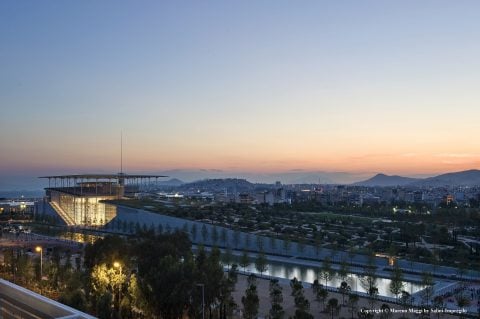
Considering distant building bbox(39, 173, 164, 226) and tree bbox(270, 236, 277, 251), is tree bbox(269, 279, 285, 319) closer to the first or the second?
tree bbox(270, 236, 277, 251)

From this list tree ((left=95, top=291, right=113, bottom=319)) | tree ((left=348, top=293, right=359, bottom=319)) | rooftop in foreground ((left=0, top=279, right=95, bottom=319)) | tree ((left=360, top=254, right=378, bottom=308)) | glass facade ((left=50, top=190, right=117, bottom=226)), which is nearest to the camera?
rooftop in foreground ((left=0, top=279, right=95, bottom=319))

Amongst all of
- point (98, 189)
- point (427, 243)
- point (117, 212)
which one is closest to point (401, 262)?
point (427, 243)

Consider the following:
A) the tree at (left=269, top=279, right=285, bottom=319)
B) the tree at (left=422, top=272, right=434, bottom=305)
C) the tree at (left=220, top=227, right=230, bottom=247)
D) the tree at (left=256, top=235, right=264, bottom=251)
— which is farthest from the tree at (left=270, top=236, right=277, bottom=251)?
the tree at (left=422, top=272, right=434, bottom=305)

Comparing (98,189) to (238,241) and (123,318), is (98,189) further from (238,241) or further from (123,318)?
(123,318)

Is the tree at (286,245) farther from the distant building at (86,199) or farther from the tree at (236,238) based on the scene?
the distant building at (86,199)

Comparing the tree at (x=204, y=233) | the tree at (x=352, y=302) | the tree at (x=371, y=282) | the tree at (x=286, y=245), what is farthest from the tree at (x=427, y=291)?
the tree at (x=204, y=233)

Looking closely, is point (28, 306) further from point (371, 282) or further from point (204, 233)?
point (204, 233)
